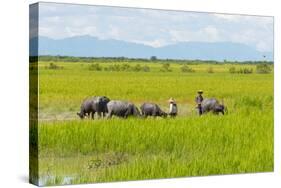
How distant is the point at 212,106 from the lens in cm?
1102

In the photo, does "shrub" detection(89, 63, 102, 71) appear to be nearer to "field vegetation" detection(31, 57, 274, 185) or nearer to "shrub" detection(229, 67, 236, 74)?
"field vegetation" detection(31, 57, 274, 185)

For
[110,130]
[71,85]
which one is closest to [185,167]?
[110,130]

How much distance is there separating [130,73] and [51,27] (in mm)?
1228

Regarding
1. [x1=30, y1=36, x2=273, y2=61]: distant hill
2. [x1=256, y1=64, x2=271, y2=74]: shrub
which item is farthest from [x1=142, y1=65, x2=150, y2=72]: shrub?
[x1=256, y1=64, x2=271, y2=74]: shrub

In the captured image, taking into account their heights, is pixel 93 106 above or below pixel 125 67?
below

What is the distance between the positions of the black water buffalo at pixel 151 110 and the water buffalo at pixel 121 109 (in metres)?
0.10

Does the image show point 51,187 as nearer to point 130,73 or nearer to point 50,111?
point 50,111

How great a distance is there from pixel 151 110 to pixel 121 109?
446mm

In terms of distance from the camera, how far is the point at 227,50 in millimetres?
11250

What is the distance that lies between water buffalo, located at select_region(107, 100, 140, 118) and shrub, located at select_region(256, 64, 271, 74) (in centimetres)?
205

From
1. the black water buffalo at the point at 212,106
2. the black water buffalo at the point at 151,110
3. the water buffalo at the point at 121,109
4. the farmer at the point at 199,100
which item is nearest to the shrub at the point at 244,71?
the black water buffalo at the point at 212,106

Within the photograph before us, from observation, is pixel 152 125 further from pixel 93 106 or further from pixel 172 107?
pixel 93 106

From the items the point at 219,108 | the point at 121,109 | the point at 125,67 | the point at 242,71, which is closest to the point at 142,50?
the point at 125,67

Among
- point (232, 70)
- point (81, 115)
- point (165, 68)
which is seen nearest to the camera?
point (81, 115)
